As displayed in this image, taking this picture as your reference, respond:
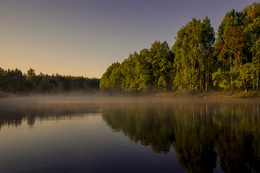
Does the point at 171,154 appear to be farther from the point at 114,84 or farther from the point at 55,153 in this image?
the point at 114,84

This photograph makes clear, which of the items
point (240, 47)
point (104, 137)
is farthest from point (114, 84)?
point (104, 137)

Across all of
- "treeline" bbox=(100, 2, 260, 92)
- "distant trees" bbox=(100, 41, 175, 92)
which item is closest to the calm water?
"treeline" bbox=(100, 2, 260, 92)

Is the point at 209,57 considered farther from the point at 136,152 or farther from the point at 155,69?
the point at 136,152

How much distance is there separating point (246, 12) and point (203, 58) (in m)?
17.5

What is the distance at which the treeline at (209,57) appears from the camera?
4566 centimetres

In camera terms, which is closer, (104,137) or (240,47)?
(104,137)

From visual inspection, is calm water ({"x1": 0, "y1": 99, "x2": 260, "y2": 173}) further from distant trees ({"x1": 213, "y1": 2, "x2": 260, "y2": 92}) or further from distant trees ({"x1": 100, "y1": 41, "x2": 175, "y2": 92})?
distant trees ({"x1": 100, "y1": 41, "x2": 175, "y2": 92})

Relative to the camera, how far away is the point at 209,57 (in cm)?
5588

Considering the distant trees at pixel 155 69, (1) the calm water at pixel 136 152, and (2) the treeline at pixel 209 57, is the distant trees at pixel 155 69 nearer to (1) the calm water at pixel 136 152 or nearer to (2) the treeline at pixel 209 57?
(2) the treeline at pixel 209 57

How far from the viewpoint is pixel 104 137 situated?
1084 cm

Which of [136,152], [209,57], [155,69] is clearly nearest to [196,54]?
[209,57]

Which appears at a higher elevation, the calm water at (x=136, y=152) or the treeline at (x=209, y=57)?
the treeline at (x=209, y=57)

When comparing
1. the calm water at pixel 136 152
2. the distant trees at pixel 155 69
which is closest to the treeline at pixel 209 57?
the distant trees at pixel 155 69

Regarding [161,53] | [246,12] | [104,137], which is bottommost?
[104,137]
